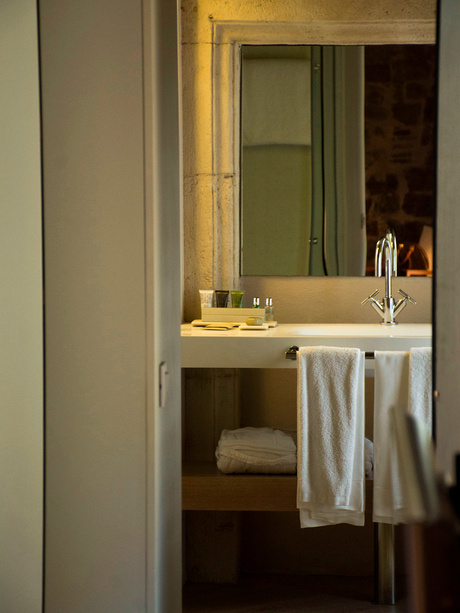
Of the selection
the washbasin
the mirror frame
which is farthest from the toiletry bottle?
the mirror frame

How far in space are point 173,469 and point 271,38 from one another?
1840 mm

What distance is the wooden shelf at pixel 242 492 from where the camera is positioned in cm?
221

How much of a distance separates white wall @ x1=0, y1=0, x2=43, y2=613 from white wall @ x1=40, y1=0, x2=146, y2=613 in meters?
0.03

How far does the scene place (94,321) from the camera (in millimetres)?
1362

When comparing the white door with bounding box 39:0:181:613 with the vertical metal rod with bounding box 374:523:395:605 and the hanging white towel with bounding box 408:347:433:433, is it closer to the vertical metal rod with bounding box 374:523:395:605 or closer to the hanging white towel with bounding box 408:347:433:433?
the hanging white towel with bounding box 408:347:433:433

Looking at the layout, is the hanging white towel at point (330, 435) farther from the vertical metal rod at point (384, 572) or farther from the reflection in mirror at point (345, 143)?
the reflection in mirror at point (345, 143)

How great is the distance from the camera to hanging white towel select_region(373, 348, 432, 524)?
2064 mm

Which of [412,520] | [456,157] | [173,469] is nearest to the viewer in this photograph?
[412,520]

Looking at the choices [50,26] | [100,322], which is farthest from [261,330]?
[50,26]

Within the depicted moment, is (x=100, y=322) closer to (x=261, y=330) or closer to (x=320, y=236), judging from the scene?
(x=261, y=330)

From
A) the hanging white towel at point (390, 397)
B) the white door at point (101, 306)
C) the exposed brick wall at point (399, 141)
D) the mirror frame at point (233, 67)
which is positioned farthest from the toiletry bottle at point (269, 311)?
the white door at point (101, 306)

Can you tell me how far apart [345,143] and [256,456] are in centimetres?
128

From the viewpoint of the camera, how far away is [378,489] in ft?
6.88

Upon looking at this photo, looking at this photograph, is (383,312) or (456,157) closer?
(456,157)
